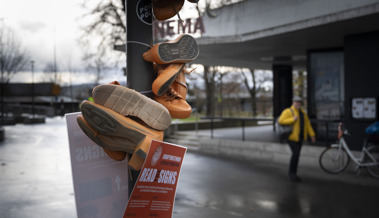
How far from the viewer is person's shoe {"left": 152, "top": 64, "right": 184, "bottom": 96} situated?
2127mm

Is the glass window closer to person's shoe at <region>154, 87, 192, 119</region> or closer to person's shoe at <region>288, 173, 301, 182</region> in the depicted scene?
person's shoe at <region>288, 173, 301, 182</region>

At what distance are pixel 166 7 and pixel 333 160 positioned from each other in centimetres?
857

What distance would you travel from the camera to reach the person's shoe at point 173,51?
2.10 metres

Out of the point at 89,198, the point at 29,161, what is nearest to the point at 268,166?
the point at 29,161

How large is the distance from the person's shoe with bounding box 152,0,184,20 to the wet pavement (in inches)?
172

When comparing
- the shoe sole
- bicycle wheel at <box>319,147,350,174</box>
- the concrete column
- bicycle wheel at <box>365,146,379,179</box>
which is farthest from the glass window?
the shoe sole

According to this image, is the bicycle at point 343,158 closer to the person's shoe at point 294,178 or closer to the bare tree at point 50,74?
the person's shoe at point 294,178

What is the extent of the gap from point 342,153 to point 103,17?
16.1 metres

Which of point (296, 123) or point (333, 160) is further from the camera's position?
point (333, 160)

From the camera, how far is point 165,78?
2135 mm

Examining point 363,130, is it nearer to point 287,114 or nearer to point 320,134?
point 320,134

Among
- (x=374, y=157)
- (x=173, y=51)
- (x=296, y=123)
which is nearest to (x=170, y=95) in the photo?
(x=173, y=51)

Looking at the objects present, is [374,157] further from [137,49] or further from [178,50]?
[137,49]

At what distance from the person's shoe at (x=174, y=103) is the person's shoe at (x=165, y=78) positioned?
10 centimetres
